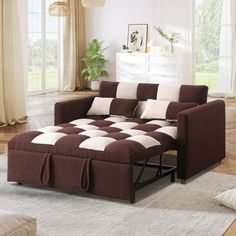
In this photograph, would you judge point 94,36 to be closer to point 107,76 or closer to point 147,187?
point 107,76

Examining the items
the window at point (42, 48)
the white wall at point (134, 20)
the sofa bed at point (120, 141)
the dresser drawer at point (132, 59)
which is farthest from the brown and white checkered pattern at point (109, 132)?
the window at point (42, 48)

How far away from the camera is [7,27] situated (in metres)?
6.99

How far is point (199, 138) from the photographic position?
459cm

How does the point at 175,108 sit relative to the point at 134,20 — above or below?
below

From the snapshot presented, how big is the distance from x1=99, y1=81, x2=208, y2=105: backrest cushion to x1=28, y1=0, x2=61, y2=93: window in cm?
545

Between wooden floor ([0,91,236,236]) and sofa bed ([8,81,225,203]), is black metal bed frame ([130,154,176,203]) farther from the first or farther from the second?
wooden floor ([0,91,236,236])

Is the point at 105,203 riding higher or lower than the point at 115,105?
lower

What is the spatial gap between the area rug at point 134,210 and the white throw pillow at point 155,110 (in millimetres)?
787

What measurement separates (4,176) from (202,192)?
5.73ft

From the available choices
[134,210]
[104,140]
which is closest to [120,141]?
[104,140]

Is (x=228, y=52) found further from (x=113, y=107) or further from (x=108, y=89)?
(x=113, y=107)

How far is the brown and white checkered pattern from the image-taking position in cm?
409

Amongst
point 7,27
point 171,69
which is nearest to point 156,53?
point 171,69

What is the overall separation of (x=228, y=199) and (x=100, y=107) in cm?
198
